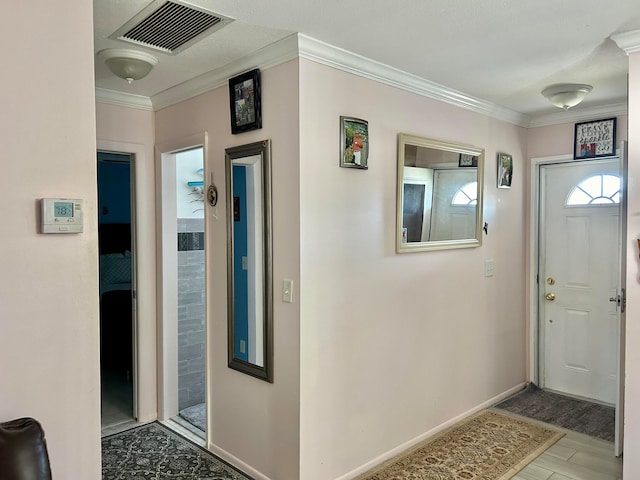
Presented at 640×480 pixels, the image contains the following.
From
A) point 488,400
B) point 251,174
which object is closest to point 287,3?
point 251,174

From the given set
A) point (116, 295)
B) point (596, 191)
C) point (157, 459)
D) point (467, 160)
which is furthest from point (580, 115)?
point (116, 295)

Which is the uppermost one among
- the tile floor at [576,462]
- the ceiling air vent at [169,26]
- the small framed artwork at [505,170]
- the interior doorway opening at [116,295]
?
the ceiling air vent at [169,26]

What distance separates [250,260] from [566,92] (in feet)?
7.55

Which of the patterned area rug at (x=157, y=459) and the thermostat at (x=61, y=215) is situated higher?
the thermostat at (x=61, y=215)

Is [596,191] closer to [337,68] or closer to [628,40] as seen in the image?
[628,40]

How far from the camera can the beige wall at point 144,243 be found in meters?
3.34

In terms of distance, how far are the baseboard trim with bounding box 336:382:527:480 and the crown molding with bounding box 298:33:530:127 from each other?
2.23 metres

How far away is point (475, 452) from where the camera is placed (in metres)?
2.97

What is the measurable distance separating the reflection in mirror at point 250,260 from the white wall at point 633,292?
181 cm

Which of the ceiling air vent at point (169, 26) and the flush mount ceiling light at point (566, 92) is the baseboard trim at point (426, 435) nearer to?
the flush mount ceiling light at point (566, 92)

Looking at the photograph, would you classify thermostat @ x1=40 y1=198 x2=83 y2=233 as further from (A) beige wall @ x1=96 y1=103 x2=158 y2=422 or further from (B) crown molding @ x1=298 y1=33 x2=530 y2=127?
(A) beige wall @ x1=96 y1=103 x2=158 y2=422

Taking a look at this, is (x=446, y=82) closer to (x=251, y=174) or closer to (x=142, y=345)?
(x=251, y=174)

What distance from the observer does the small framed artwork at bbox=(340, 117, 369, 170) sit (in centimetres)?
255

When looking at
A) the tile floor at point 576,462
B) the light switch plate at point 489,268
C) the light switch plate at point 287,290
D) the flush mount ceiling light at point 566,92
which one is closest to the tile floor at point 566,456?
the tile floor at point 576,462
